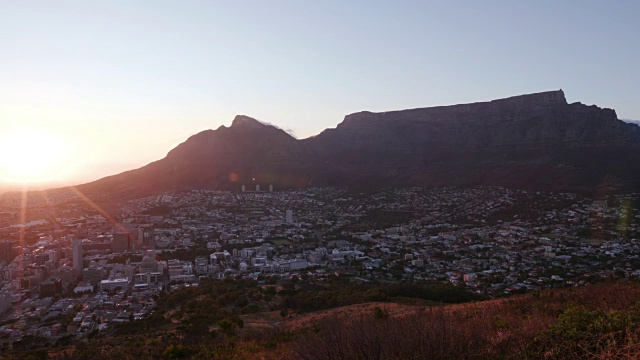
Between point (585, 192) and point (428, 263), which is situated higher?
point (585, 192)

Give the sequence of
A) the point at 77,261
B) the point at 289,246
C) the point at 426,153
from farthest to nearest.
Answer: the point at 426,153
the point at 289,246
the point at 77,261

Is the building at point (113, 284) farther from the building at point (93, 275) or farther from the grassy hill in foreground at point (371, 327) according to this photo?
the grassy hill in foreground at point (371, 327)

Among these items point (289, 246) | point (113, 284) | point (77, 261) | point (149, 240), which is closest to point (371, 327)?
point (113, 284)

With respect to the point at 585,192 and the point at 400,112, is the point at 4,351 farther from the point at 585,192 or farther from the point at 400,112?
the point at 400,112

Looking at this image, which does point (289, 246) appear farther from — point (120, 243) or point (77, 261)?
point (77, 261)

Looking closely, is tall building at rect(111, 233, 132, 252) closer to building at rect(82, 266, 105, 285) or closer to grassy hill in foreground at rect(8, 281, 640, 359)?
building at rect(82, 266, 105, 285)

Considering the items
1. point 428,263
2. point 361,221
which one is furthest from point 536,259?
→ point 361,221
